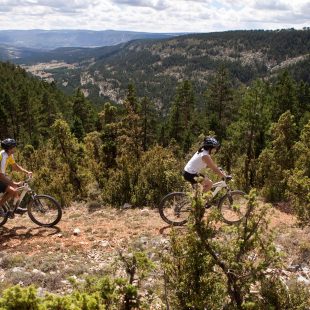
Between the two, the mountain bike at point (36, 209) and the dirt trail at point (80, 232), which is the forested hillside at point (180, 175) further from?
the mountain bike at point (36, 209)

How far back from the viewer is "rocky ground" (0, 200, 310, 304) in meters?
8.07

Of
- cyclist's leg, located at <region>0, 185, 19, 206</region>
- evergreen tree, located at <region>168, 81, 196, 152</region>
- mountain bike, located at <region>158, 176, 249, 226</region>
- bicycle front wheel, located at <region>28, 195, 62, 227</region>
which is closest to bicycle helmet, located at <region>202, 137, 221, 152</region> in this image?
mountain bike, located at <region>158, 176, 249, 226</region>

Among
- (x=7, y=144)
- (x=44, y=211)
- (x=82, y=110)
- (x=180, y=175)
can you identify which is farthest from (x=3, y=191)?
(x=82, y=110)

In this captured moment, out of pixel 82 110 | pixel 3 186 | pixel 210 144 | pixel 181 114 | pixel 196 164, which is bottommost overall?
pixel 82 110

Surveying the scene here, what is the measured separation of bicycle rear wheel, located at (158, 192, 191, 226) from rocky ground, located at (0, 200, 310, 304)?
0.34m

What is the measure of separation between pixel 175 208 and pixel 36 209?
384 cm

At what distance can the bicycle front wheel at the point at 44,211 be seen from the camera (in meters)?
10.6

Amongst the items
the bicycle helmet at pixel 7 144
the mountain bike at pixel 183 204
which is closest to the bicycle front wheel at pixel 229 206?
the mountain bike at pixel 183 204

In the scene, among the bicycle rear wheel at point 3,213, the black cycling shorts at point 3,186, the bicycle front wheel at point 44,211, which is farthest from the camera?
the bicycle front wheel at point 44,211

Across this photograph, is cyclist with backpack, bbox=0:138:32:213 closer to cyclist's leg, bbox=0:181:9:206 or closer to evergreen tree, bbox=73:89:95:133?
cyclist's leg, bbox=0:181:9:206

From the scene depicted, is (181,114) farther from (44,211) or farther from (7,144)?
(7,144)

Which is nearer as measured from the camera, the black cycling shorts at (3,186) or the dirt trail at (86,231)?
the dirt trail at (86,231)

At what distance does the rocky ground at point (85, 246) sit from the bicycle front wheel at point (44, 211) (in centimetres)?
25

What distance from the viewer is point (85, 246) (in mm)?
9742
